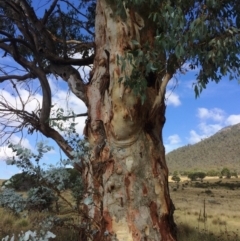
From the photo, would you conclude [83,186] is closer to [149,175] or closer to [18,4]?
[149,175]

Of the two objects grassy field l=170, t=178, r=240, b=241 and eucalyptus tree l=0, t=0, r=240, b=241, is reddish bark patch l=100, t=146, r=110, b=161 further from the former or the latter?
grassy field l=170, t=178, r=240, b=241

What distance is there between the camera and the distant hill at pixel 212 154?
67438mm

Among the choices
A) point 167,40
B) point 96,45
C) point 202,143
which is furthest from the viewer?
point 202,143

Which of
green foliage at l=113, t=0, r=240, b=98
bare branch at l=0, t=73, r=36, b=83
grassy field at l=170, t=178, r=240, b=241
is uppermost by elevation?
bare branch at l=0, t=73, r=36, b=83

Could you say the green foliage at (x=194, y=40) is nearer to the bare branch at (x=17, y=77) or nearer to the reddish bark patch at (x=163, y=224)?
the reddish bark patch at (x=163, y=224)

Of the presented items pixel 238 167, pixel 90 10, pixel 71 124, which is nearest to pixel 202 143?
pixel 238 167

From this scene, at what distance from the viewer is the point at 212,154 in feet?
234

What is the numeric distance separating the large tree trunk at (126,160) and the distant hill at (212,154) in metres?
60.5

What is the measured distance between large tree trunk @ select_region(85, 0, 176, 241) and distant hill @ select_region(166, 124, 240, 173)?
60477mm

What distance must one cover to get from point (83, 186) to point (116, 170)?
86 cm

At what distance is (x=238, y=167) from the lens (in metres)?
66.2

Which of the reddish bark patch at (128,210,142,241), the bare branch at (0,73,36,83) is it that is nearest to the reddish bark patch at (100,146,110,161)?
the reddish bark patch at (128,210,142,241)

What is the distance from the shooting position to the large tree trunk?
564cm

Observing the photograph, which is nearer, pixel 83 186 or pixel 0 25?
pixel 83 186
